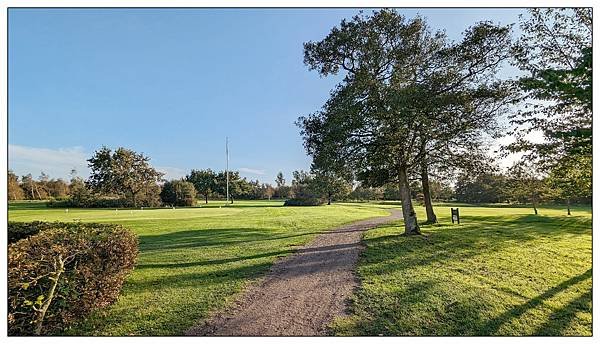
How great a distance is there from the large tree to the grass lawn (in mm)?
3250

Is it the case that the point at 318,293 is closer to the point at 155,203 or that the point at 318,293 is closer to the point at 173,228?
the point at 173,228

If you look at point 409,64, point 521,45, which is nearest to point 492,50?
point 521,45

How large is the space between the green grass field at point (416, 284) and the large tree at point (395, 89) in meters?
3.15

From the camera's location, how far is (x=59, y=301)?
3836 millimetres

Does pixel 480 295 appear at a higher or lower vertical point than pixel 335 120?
lower

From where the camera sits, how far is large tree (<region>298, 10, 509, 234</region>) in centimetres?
977

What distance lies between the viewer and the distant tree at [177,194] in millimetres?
29312

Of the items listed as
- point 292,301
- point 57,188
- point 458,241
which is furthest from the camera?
point 57,188

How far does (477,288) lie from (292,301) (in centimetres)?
345

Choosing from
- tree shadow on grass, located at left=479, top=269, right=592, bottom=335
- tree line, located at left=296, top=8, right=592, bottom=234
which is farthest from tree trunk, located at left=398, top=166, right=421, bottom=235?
tree shadow on grass, located at left=479, top=269, right=592, bottom=335

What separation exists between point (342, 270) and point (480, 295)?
2684 millimetres

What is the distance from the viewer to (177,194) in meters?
29.8

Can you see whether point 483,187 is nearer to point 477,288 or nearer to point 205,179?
point 477,288

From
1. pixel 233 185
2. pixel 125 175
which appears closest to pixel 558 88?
pixel 125 175
